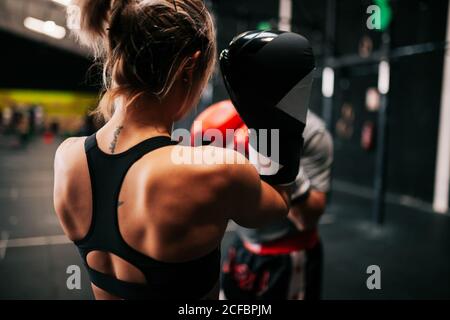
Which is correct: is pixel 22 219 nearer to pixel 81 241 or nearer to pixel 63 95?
pixel 81 241

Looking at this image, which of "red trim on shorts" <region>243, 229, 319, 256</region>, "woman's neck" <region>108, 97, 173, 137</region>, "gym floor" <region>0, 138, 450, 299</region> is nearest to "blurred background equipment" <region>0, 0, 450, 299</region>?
"gym floor" <region>0, 138, 450, 299</region>

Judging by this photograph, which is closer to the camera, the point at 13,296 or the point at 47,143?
the point at 13,296

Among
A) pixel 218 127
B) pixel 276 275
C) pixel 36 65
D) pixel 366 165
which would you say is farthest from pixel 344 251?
pixel 36 65

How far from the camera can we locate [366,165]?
6090 mm

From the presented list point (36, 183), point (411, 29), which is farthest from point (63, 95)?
point (411, 29)

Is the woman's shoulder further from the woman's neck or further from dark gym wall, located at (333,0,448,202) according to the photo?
dark gym wall, located at (333,0,448,202)

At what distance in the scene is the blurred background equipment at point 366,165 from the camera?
2924 mm

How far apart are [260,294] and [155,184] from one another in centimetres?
86

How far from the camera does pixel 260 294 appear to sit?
1.34 m

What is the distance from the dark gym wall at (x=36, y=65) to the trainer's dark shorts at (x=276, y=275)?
1216cm

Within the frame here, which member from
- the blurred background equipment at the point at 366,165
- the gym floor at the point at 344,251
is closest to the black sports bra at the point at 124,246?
the blurred background equipment at the point at 366,165

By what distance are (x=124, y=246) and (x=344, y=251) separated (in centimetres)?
312

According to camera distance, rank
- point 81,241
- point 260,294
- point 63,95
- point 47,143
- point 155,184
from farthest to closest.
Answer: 1. point 63,95
2. point 47,143
3. point 260,294
4. point 81,241
5. point 155,184

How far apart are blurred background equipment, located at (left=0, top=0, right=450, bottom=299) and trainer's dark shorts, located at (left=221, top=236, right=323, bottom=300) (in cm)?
80
